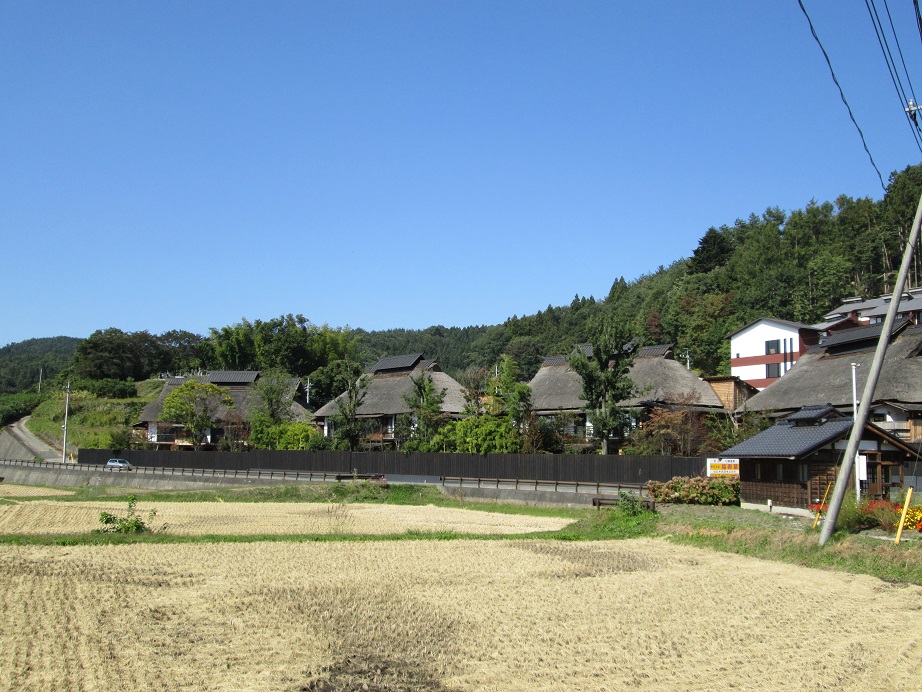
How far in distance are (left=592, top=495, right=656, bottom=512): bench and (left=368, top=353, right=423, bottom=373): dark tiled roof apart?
36.3m

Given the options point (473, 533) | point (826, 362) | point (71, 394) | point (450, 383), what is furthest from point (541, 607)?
point (71, 394)

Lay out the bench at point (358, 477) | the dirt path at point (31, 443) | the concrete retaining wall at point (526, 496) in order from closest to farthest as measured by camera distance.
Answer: the concrete retaining wall at point (526, 496), the bench at point (358, 477), the dirt path at point (31, 443)

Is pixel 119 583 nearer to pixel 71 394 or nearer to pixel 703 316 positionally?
pixel 703 316

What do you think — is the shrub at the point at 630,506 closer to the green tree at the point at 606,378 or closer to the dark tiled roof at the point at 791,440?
the dark tiled roof at the point at 791,440

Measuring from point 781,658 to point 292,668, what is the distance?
20.7 feet

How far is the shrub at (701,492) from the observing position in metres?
30.4

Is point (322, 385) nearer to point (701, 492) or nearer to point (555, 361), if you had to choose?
point (555, 361)

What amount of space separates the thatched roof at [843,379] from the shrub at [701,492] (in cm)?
1015

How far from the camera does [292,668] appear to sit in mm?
9500

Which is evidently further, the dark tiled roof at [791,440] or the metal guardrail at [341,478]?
the metal guardrail at [341,478]

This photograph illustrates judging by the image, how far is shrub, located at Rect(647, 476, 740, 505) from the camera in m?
30.4

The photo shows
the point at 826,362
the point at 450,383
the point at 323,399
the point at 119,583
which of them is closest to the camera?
the point at 119,583

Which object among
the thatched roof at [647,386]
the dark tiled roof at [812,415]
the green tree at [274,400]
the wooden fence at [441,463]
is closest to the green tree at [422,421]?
the wooden fence at [441,463]

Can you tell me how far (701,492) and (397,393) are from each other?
3532 cm
